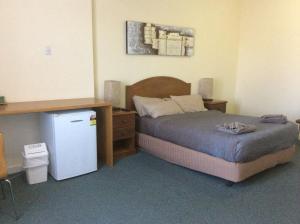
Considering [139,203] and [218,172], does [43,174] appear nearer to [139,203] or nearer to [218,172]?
[139,203]

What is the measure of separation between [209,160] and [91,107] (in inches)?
57.2

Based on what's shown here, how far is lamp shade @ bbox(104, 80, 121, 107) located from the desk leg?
241mm

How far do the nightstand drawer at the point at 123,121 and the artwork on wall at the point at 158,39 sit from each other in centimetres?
99

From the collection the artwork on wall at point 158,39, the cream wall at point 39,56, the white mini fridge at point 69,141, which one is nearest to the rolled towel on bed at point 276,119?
the artwork on wall at point 158,39

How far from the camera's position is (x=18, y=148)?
10.3 feet

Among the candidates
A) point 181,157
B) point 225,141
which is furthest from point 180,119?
point 225,141

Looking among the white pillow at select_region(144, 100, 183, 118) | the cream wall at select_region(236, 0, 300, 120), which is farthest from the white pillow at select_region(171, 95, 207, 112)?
the cream wall at select_region(236, 0, 300, 120)

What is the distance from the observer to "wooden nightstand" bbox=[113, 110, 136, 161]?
11.6 feet

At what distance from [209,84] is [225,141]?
222cm

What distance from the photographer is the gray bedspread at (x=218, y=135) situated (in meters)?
2.71

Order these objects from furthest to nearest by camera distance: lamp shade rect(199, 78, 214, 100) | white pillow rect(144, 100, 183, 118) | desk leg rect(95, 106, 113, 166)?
lamp shade rect(199, 78, 214, 100)
white pillow rect(144, 100, 183, 118)
desk leg rect(95, 106, 113, 166)

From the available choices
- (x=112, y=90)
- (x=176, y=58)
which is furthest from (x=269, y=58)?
(x=112, y=90)

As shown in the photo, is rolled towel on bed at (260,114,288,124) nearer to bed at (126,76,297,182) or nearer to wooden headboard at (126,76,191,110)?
bed at (126,76,297,182)

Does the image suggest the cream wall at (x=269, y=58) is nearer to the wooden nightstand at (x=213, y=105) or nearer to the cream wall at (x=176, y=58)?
the cream wall at (x=176, y=58)
